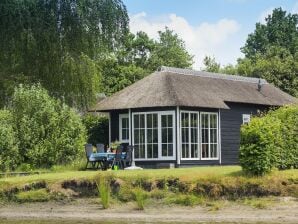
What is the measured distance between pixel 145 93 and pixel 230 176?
1026cm

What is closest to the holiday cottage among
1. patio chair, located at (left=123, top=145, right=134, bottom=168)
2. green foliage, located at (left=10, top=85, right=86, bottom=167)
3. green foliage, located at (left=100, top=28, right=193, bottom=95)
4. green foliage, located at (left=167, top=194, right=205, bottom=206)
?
patio chair, located at (left=123, top=145, right=134, bottom=168)

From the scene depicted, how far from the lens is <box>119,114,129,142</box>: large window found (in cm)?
3069

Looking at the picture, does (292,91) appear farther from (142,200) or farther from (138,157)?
(142,200)

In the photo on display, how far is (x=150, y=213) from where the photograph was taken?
784 inches

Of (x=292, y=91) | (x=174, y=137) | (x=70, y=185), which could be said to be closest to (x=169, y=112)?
(x=174, y=137)

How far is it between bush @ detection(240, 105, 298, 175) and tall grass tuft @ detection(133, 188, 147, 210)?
10.2ft

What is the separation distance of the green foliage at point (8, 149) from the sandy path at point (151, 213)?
5.78 meters

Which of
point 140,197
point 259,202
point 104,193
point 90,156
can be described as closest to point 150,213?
point 140,197

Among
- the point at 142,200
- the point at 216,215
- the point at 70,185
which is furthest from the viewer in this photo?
the point at 70,185

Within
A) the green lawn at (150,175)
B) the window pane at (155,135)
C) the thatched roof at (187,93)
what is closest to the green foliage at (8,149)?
the green lawn at (150,175)

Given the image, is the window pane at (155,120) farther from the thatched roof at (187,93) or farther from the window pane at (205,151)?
the window pane at (205,151)

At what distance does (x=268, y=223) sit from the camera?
17531mm

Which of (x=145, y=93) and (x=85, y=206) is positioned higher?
(x=145, y=93)

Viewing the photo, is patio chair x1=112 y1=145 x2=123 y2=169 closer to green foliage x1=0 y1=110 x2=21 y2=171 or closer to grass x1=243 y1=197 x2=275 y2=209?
green foliage x1=0 y1=110 x2=21 y2=171
